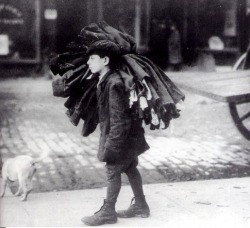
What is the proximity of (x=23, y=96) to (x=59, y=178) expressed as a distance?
420 cm

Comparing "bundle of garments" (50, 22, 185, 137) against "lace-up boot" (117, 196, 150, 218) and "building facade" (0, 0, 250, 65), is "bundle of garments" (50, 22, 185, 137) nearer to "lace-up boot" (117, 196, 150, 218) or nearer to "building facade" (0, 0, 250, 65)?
"lace-up boot" (117, 196, 150, 218)

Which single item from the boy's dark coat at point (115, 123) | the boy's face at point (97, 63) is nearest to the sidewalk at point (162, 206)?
the boy's dark coat at point (115, 123)

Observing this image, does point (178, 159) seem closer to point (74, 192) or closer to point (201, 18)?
point (74, 192)

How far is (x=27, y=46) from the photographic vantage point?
1127cm

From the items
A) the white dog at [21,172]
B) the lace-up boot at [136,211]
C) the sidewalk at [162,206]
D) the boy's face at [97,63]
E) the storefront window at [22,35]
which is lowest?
the sidewalk at [162,206]

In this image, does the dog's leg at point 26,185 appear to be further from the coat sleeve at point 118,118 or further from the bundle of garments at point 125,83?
the coat sleeve at point 118,118

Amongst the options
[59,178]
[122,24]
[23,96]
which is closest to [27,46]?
[23,96]

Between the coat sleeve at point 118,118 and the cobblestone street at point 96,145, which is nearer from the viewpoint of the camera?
the coat sleeve at point 118,118

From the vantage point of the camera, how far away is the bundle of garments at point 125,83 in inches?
166

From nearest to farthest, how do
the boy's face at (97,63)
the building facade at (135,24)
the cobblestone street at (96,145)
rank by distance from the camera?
the boy's face at (97,63) < the cobblestone street at (96,145) < the building facade at (135,24)

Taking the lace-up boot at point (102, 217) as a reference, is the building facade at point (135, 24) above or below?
above

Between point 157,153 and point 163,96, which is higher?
point 163,96

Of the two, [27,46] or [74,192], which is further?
[27,46]

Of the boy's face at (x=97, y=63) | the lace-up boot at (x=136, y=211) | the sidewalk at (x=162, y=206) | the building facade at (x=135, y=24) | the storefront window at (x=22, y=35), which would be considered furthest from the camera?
the storefront window at (x=22, y=35)
